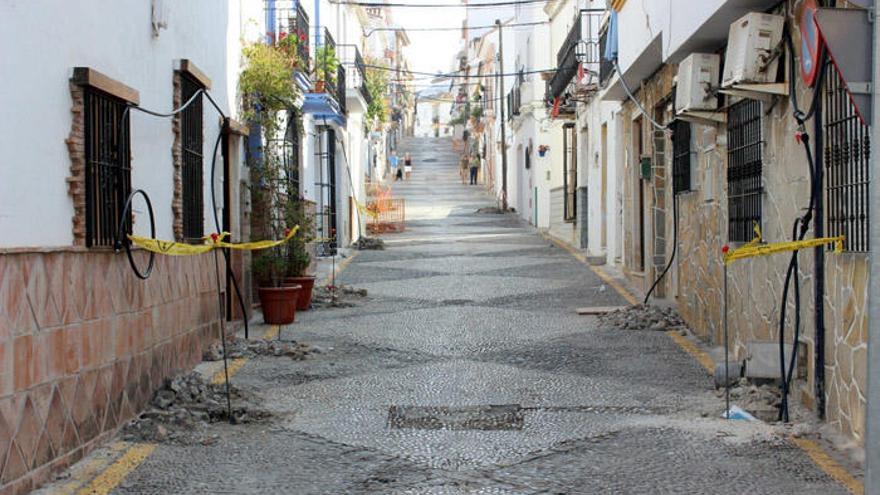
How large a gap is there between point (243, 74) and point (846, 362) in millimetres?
8298

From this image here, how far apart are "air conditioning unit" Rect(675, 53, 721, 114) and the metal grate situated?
0.80ft

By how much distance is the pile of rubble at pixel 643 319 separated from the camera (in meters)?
11.2

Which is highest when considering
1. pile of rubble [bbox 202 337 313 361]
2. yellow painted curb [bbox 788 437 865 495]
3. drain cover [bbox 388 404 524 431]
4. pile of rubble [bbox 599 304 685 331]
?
pile of rubble [bbox 599 304 685 331]

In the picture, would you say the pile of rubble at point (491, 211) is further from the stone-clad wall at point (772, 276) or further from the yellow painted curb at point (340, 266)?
the stone-clad wall at point (772, 276)

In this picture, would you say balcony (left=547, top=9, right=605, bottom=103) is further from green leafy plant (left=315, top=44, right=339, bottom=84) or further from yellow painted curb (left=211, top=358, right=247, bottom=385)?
yellow painted curb (left=211, top=358, right=247, bottom=385)

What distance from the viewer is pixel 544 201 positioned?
31.3 m

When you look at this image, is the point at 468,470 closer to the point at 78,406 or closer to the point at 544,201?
the point at 78,406

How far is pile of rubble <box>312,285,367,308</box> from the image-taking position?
13.7 meters

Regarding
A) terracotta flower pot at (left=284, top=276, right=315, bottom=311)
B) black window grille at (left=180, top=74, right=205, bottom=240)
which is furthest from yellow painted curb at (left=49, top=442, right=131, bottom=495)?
terracotta flower pot at (left=284, top=276, right=315, bottom=311)

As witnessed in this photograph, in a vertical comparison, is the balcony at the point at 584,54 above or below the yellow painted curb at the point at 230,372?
above

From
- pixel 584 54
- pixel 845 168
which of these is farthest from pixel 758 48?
pixel 584 54

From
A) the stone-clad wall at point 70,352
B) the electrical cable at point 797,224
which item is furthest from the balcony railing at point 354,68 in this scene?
the electrical cable at point 797,224

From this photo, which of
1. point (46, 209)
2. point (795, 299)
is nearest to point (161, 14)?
point (46, 209)

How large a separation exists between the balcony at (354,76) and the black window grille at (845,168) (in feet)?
60.3
